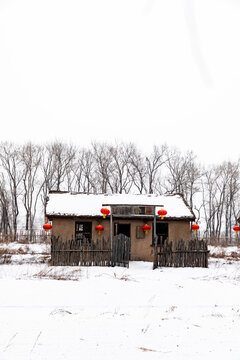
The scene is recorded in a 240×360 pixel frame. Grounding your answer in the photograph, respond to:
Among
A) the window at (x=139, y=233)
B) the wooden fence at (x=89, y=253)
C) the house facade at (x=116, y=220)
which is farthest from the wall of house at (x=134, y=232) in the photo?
the wooden fence at (x=89, y=253)

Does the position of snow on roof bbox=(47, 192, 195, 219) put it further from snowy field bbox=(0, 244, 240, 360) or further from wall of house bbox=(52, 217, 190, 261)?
snowy field bbox=(0, 244, 240, 360)

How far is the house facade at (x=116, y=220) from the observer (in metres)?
16.9

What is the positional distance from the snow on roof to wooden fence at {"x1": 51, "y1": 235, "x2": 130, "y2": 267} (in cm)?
351

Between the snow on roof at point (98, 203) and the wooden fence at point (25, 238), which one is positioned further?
the wooden fence at point (25, 238)

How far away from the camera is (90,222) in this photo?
1753 centimetres

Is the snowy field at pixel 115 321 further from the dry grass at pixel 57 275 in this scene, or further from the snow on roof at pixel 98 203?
the snow on roof at pixel 98 203

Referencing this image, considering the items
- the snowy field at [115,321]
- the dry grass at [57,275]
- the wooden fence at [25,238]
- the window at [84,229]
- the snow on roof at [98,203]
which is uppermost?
the snow on roof at [98,203]

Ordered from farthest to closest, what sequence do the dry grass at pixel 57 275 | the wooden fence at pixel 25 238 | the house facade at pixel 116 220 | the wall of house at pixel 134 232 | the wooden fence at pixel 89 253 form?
the wooden fence at pixel 25 238
the wall of house at pixel 134 232
the house facade at pixel 116 220
the wooden fence at pixel 89 253
the dry grass at pixel 57 275

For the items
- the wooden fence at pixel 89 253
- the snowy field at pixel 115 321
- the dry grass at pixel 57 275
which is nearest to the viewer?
the snowy field at pixel 115 321

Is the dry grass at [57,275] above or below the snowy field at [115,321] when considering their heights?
below

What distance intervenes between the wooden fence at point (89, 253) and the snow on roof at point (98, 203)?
3513mm

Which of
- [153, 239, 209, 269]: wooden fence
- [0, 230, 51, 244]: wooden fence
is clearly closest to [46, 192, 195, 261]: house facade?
[153, 239, 209, 269]: wooden fence

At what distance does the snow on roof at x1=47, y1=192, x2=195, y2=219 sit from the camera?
17.0 meters

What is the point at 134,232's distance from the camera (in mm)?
17672
